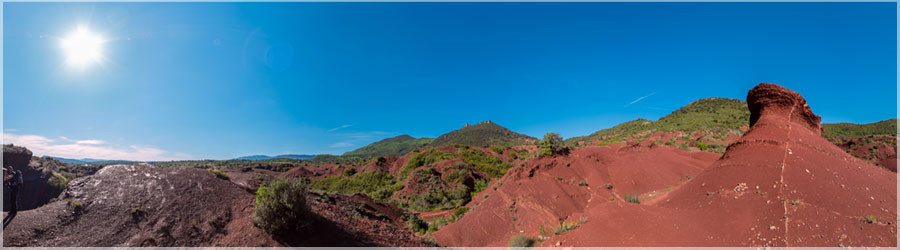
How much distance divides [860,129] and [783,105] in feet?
240

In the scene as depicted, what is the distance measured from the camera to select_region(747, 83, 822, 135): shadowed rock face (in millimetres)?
10281

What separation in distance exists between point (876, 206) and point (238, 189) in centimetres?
1802

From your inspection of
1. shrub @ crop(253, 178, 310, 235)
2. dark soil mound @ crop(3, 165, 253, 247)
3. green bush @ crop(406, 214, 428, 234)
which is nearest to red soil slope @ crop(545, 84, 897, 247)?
green bush @ crop(406, 214, 428, 234)

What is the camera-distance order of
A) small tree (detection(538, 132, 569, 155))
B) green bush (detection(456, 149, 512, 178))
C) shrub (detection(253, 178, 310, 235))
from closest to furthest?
1. shrub (detection(253, 178, 310, 235))
2. small tree (detection(538, 132, 569, 155))
3. green bush (detection(456, 149, 512, 178))

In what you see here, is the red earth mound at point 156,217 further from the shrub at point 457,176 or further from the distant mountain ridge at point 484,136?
the distant mountain ridge at point 484,136

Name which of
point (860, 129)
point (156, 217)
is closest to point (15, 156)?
point (156, 217)

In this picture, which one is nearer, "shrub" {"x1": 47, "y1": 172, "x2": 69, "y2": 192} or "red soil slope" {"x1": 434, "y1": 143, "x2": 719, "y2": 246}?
"red soil slope" {"x1": 434, "y1": 143, "x2": 719, "y2": 246}

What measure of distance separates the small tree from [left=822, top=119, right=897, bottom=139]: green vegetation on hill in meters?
61.9

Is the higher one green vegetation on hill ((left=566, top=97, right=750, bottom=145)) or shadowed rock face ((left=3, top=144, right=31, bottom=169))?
green vegetation on hill ((left=566, top=97, right=750, bottom=145))

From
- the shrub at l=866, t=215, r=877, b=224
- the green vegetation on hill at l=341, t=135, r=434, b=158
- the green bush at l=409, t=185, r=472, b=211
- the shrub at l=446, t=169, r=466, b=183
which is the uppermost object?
the shrub at l=866, t=215, r=877, b=224

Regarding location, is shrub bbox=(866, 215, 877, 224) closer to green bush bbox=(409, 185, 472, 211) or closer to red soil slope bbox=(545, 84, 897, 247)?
red soil slope bbox=(545, 84, 897, 247)

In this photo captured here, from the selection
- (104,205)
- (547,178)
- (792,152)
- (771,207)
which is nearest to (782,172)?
→ (792,152)

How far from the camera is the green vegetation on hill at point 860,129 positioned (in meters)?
45.0

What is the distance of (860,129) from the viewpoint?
49.1 m
